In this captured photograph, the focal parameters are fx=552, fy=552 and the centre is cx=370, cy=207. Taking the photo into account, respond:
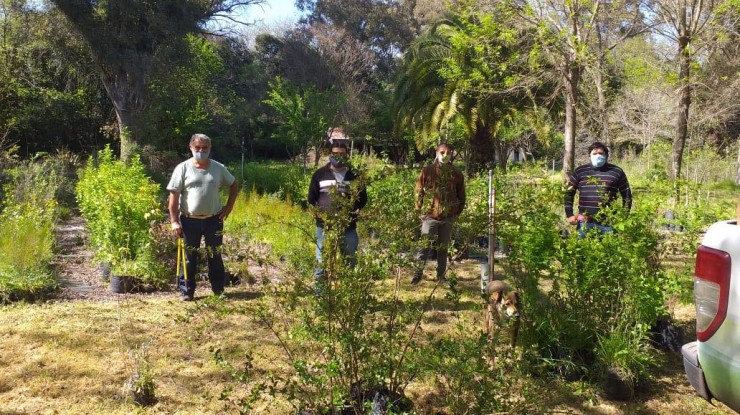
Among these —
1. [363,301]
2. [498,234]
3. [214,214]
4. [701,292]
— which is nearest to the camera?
[701,292]

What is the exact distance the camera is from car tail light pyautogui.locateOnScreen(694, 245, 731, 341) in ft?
6.98

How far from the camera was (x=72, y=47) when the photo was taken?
1639 centimetres

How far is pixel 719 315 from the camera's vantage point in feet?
7.02

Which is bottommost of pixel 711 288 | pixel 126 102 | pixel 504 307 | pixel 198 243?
pixel 504 307

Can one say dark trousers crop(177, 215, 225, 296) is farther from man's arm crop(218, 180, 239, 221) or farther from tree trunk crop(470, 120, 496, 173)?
tree trunk crop(470, 120, 496, 173)

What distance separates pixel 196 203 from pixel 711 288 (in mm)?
3982

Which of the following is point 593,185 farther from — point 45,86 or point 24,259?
point 45,86

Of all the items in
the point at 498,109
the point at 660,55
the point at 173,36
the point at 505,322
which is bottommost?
the point at 505,322

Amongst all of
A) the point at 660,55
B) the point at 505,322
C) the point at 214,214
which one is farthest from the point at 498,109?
the point at 505,322

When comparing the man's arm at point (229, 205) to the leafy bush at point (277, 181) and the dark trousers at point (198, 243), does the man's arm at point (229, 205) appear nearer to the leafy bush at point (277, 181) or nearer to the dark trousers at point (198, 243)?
Result: the dark trousers at point (198, 243)

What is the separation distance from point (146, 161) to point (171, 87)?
322 centimetres

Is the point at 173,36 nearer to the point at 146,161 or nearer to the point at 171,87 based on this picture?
the point at 171,87

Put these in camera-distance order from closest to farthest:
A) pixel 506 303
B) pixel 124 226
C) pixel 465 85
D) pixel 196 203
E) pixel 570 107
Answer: pixel 506 303
pixel 196 203
pixel 124 226
pixel 570 107
pixel 465 85

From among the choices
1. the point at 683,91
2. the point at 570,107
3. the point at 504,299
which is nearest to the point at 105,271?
the point at 504,299
